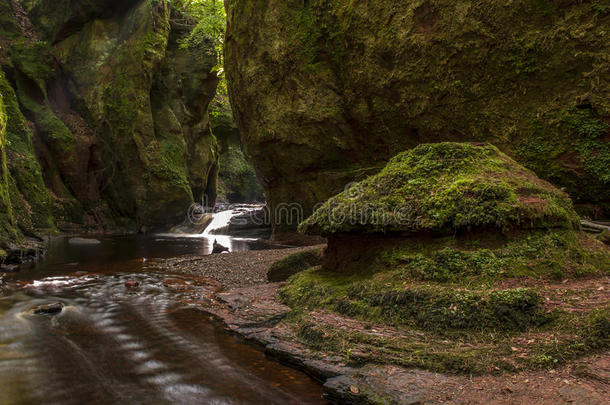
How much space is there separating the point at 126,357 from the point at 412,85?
27.0 feet

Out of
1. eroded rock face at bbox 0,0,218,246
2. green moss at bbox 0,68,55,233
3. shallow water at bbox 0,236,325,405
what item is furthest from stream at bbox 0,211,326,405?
eroded rock face at bbox 0,0,218,246

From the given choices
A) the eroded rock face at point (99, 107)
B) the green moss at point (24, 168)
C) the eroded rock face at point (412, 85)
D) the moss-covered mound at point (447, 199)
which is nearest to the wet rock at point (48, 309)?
the moss-covered mound at point (447, 199)

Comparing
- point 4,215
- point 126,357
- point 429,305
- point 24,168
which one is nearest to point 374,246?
point 429,305

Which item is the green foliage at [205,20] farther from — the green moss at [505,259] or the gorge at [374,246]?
the green moss at [505,259]

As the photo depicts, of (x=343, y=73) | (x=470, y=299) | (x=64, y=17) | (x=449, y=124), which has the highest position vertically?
(x=64, y=17)

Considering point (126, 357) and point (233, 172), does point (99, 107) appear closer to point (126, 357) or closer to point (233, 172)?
point (233, 172)

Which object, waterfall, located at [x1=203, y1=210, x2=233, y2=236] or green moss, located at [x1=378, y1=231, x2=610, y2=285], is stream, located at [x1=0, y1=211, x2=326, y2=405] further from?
waterfall, located at [x1=203, y1=210, x2=233, y2=236]

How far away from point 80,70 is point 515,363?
24.0 meters

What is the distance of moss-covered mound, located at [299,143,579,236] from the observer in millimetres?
4324

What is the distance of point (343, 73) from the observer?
10500 millimetres

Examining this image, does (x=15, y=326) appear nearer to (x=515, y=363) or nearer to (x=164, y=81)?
(x=515, y=363)

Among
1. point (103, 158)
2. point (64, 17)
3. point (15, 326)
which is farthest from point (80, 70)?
point (15, 326)

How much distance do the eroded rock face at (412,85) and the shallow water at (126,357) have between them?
678 centimetres

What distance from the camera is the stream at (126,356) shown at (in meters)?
3.16
